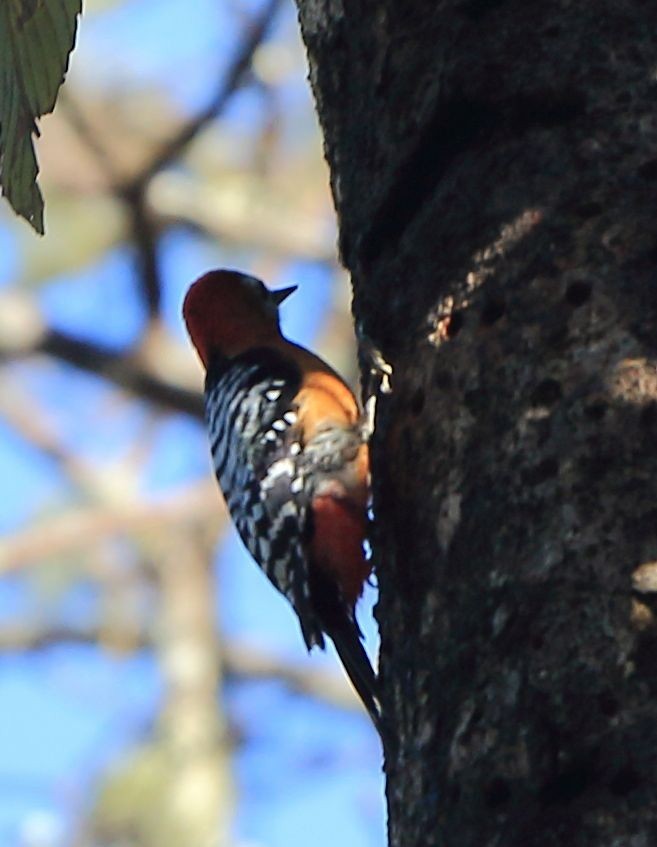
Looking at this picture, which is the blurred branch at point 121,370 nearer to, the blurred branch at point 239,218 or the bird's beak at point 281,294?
the blurred branch at point 239,218

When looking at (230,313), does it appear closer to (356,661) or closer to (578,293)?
(356,661)

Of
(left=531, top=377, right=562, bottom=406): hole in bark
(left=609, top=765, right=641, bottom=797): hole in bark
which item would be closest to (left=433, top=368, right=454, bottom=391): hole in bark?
(left=531, top=377, right=562, bottom=406): hole in bark

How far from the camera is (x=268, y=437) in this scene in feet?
13.5

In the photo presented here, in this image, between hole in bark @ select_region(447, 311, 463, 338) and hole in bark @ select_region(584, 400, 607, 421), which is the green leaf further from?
hole in bark @ select_region(584, 400, 607, 421)

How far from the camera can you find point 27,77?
221cm

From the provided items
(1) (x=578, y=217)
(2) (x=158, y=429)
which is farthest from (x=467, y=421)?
(2) (x=158, y=429)

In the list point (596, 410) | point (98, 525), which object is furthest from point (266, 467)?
point (98, 525)

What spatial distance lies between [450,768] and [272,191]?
8862mm

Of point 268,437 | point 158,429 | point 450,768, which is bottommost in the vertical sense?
point 450,768

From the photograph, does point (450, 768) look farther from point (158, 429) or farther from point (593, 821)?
point (158, 429)

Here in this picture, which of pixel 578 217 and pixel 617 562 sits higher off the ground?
pixel 578 217

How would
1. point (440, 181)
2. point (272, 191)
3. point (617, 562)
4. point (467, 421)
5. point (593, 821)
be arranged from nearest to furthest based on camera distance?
point (593, 821), point (617, 562), point (467, 421), point (440, 181), point (272, 191)

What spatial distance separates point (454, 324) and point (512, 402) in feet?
0.81

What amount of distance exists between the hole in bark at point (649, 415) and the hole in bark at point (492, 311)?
340 millimetres
